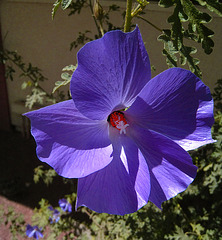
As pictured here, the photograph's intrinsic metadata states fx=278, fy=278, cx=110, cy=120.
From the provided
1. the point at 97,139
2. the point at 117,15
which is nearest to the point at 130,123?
the point at 97,139

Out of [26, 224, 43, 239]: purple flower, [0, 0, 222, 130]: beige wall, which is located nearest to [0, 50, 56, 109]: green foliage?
[0, 0, 222, 130]: beige wall

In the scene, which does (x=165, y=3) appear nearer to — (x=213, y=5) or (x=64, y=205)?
(x=213, y=5)

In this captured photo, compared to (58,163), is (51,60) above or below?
below

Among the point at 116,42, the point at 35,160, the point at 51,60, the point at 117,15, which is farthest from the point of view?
the point at 35,160

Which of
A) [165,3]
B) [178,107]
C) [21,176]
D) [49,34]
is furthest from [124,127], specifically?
[21,176]

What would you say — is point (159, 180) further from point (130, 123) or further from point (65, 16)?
point (65, 16)

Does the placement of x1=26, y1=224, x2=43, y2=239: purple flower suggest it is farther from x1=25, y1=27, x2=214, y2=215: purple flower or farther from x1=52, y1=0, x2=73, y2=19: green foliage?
x1=52, y1=0, x2=73, y2=19: green foliage
